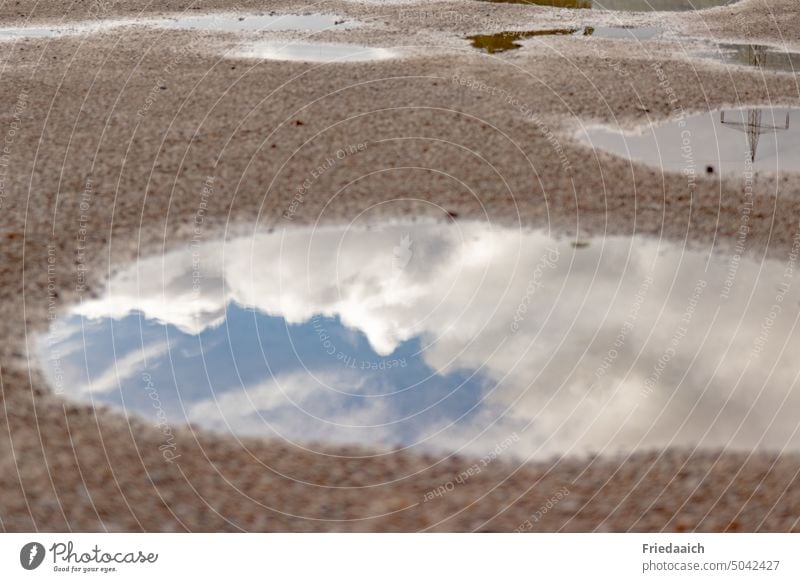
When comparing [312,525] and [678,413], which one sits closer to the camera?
[312,525]

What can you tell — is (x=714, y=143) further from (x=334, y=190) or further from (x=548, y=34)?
(x=548, y=34)

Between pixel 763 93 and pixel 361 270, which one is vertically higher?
pixel 763 93

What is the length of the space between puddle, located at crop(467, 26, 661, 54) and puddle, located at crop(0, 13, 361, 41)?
708 centimetres

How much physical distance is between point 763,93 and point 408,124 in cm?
1434

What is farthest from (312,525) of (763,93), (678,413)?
(763,93)

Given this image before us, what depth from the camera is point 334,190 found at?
1756 centimetres

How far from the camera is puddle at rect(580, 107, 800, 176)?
1919 cm

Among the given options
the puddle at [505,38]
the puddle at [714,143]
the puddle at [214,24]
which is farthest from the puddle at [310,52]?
the puddle at [714,143]

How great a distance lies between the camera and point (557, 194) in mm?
17562

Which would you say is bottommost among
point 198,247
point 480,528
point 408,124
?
point 480,528

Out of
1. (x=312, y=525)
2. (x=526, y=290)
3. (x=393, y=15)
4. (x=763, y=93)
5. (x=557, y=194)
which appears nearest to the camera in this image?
(x=312, y=525)

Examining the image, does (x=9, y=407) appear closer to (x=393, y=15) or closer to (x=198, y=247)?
(x=198, y=247)

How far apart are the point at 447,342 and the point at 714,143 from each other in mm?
12608

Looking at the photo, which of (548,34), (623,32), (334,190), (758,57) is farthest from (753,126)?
(623,32)
